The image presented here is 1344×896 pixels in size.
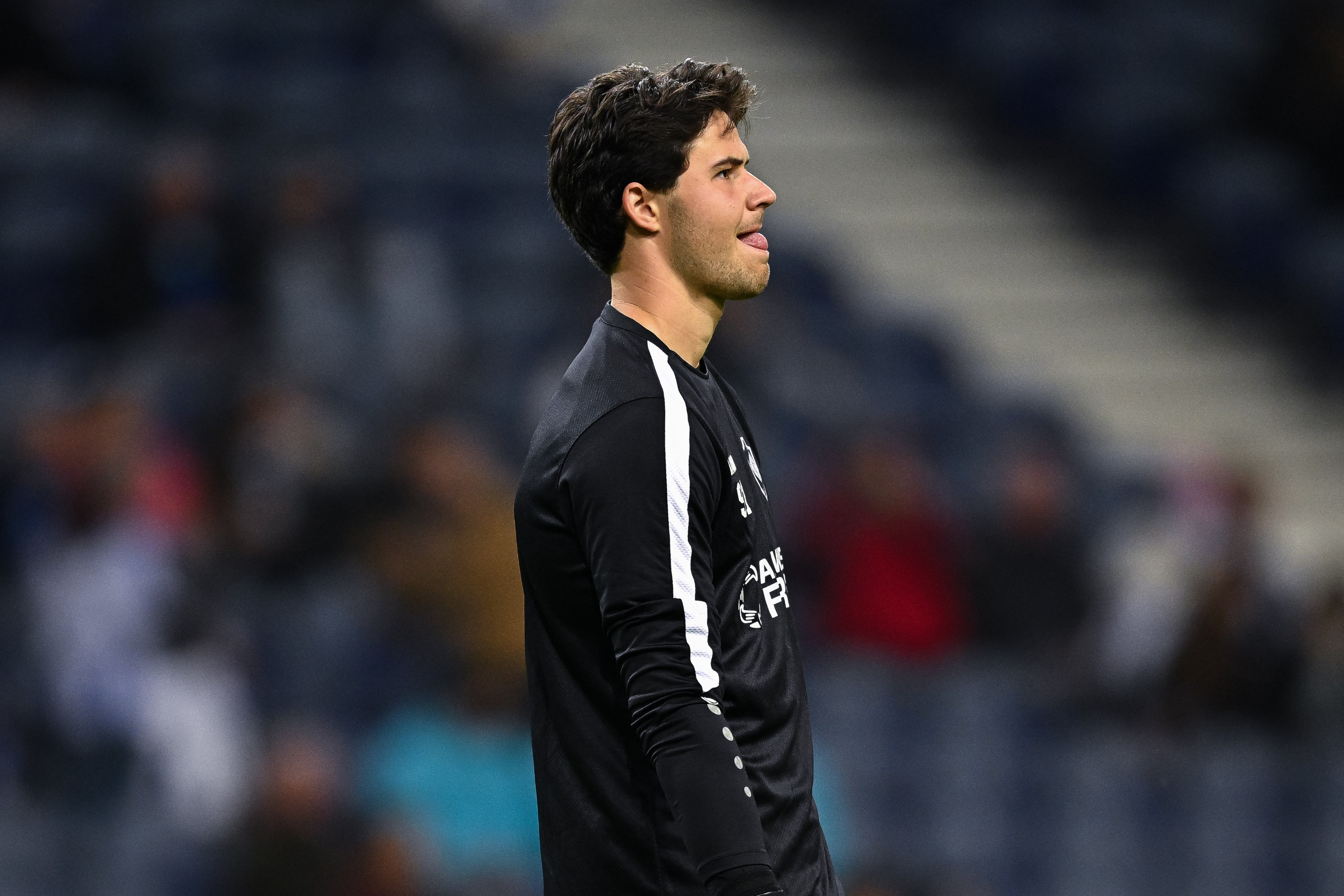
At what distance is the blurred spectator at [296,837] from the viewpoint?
5.39 meters

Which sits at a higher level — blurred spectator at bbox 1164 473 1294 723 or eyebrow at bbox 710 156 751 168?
eyebrow at bbox 710 156 751 168

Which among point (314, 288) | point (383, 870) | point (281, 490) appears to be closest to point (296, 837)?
point (383, 870)

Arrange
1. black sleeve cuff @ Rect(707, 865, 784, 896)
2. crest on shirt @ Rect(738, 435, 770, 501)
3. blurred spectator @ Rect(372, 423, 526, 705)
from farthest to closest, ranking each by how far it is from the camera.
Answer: blurred spectator @ Rect(372, 423, 526, 705), crest on shirt @ Rect(738, 435, 770, 501), black sleeve cuff @ Rect(707, 865, 784, 896)

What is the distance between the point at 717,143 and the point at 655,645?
61 cm

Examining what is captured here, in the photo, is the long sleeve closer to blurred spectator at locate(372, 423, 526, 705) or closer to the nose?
the nose

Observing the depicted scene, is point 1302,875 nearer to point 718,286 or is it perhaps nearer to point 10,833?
point 10,833

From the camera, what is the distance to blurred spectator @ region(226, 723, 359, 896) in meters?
5.39

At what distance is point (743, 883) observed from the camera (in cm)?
201

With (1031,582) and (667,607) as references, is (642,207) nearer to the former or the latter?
(667,607)

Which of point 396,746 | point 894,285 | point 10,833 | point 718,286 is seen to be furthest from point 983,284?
point 718,286

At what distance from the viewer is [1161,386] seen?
9.99 m

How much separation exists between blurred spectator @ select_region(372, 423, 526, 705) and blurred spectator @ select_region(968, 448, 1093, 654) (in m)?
1.76

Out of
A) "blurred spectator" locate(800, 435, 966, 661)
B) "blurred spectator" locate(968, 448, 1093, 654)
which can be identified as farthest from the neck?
"blurred spectator" locate(968, 448, 1093, 654)

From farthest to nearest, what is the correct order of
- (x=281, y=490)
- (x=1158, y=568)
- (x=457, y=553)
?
(x=1158, y=568) → (x=281, y=490) → (x=457, y=553)
